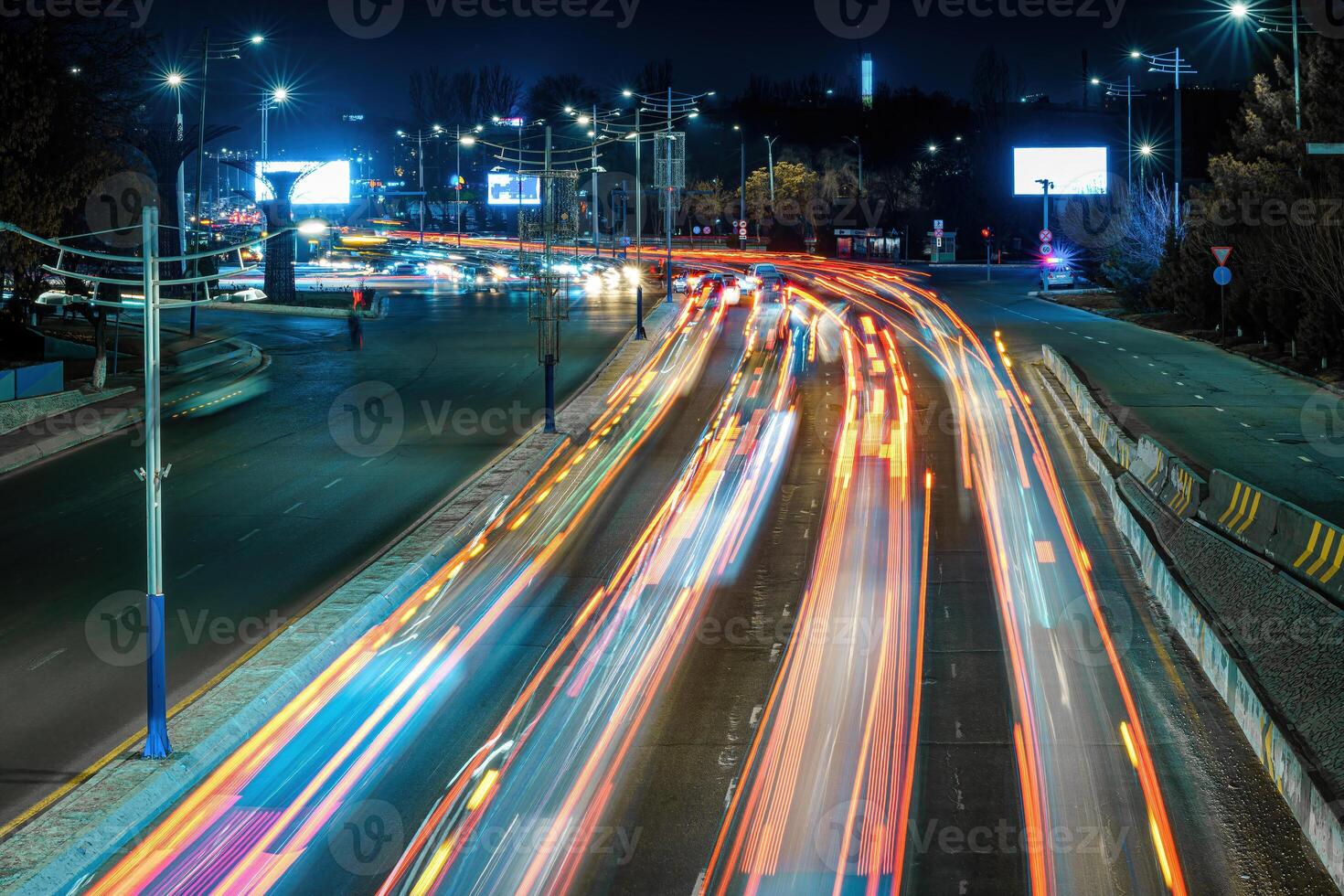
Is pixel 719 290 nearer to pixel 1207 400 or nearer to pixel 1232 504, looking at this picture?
pixel 1207 400

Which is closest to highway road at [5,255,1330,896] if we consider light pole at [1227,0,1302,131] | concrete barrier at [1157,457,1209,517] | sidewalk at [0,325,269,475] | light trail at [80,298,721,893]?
light trail at [80,298,721,893]

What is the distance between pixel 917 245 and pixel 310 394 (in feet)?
244

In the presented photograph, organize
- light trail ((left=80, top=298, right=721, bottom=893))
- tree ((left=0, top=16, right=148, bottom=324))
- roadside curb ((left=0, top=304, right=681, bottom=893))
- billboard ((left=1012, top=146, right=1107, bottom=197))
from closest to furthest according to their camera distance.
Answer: roadside curb ((left=0, top=304, right=681, bottom=893)) → light trail ((left=80, top=298, right=721, bottom=893)) → tree ((left=0, top=16, right=148, bottom=324)) → billboard ((left=1012, top=146, right=1107, bottom=197))

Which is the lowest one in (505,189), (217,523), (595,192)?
(217,523)

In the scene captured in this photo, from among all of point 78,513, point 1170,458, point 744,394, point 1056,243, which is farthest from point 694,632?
point 1056,243

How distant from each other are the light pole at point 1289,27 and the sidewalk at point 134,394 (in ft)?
98.3

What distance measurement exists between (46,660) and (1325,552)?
558 inches

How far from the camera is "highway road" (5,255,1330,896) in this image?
33.6ft

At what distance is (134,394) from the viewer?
112ft

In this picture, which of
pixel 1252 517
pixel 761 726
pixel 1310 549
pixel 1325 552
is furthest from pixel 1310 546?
pixel 761 726

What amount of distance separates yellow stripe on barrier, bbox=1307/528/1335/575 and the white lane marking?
46.1ft

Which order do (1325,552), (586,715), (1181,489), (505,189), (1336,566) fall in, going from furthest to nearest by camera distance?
(505,189), (1181,489), (1325,552), (1336,566), (586,715)

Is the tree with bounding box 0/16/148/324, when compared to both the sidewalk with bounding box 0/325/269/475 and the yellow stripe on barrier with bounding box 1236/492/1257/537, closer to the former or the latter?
the sidewalk with bounding box 0/325/269/475

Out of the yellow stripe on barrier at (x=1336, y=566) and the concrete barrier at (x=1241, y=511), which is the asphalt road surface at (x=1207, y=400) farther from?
the yellow stripe on barrier at (x=1336, y=566)
